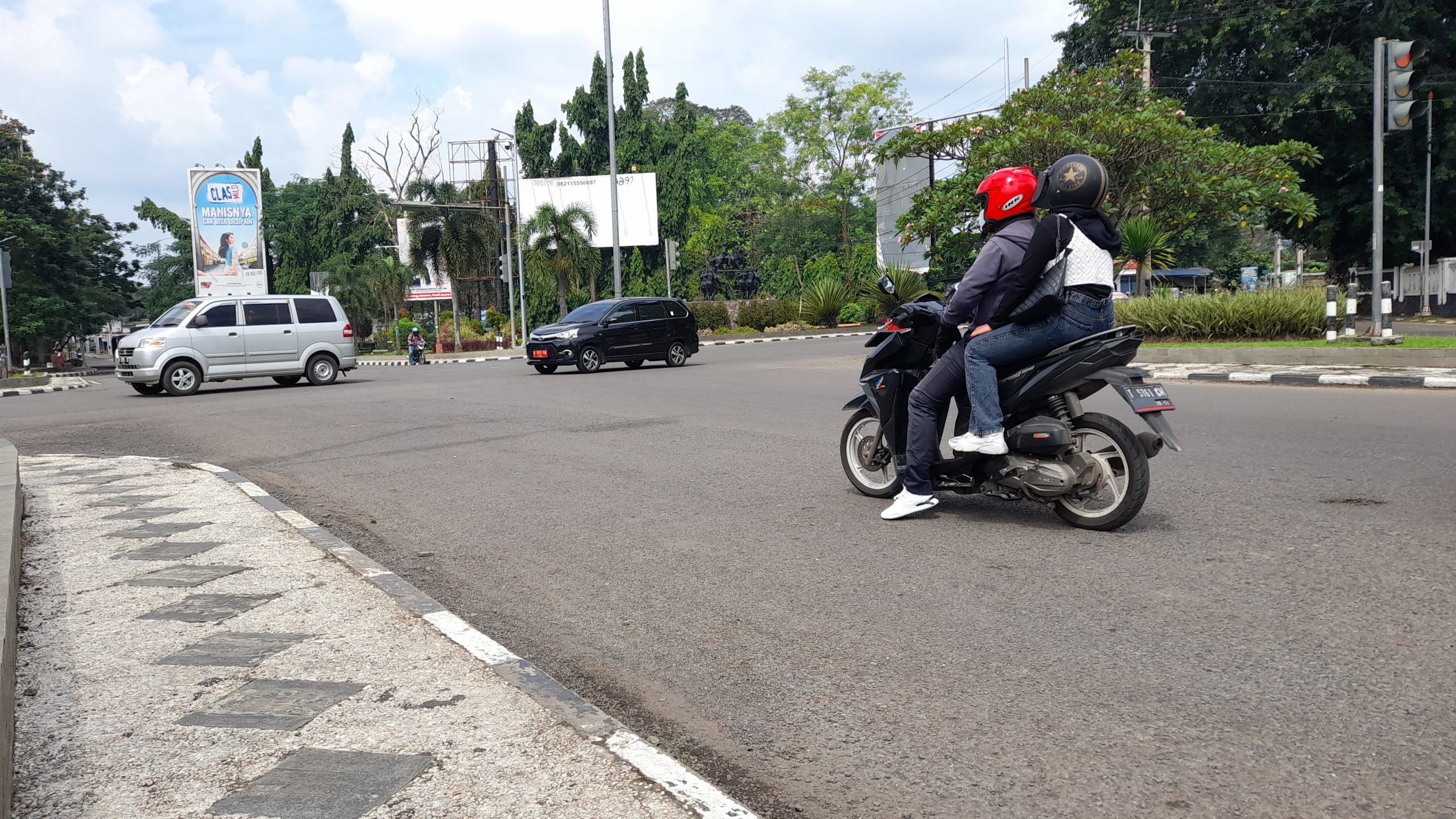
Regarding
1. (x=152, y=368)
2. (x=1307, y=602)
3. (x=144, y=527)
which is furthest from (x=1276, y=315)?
(x=152, y=368)

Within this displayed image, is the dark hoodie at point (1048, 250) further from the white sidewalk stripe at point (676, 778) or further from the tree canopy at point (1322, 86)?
the tree canopy at point (1322, 86)

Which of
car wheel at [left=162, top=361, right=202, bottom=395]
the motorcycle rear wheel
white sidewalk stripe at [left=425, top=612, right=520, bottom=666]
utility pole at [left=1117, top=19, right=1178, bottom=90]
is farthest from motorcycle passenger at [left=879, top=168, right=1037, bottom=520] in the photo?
utility pole at [left=1117, top=19, right=1178, bottom=90]

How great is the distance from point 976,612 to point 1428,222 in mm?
35150

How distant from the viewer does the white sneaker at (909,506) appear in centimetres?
584

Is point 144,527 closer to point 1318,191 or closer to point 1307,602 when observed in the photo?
point 1307,602

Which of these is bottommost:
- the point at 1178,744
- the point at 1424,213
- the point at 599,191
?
the point at 1178,744

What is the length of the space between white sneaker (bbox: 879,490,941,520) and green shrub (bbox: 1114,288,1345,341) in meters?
14.2

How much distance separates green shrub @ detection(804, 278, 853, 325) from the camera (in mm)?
40375

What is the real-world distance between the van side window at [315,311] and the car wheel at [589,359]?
490 cm

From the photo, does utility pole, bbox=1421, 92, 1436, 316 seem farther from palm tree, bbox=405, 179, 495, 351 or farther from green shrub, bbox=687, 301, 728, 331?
palm tree, bbox=405, 179, 495, 351

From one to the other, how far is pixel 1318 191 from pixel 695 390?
28.9 m

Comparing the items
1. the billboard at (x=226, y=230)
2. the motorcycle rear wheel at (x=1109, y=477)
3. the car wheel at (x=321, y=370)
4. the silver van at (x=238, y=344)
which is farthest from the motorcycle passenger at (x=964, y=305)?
the billboard at (x=226, y=230)

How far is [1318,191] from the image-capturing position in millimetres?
35906

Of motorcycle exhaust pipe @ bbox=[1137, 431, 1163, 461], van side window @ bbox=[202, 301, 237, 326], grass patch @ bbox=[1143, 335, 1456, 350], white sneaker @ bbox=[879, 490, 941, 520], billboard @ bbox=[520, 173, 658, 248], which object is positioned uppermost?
billboard @ bbox=[520, 173, 658, 248]
